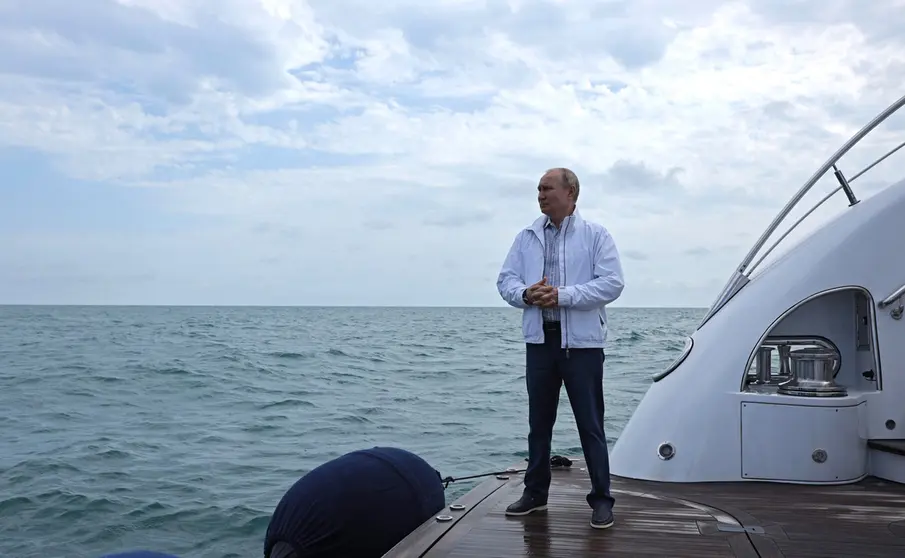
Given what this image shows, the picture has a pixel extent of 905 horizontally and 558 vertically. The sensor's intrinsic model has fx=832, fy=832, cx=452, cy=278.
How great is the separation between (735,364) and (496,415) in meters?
8.24

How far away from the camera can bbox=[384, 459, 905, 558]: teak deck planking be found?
3590 mm

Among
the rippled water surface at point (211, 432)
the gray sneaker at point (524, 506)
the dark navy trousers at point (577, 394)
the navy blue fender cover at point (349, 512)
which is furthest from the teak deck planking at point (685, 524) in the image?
the rippled water surface at point (211, 432)

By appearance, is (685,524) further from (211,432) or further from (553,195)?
(211,432)

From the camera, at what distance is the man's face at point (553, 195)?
413 cm

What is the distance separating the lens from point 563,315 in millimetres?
3998

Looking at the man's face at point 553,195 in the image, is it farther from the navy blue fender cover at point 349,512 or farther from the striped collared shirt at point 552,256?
the navy blue fender cover at point 349,512

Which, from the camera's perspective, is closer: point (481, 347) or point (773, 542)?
point (773, 542)

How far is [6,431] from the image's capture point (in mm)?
12148

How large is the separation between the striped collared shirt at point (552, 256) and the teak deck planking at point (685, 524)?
1.03 metres

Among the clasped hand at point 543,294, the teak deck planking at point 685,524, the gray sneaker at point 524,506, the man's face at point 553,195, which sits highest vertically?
the man's face at point 553,195

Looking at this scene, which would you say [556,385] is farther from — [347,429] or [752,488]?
[347,429]

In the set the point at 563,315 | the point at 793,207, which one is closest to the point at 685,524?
the point at 563,315

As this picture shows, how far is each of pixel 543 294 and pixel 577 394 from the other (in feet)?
1.72

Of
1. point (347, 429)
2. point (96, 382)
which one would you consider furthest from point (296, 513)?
point (96, 382)
